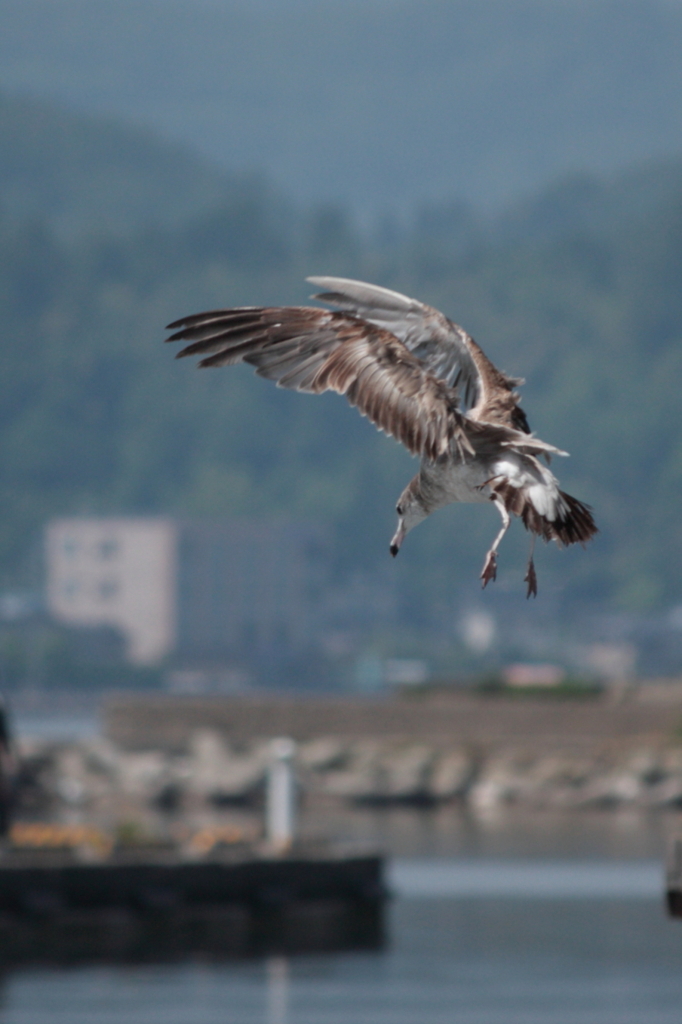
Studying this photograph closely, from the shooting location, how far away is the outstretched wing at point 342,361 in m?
7.14

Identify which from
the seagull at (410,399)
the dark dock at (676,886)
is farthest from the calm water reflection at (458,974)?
the seagull at (410,399)

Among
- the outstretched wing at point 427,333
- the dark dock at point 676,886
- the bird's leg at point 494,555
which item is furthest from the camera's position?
the dark dock at point 676,886

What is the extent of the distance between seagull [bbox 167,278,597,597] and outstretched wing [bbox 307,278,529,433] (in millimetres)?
10

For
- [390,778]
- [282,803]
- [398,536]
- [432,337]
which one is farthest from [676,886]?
[390,778]

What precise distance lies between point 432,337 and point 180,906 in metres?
38.3

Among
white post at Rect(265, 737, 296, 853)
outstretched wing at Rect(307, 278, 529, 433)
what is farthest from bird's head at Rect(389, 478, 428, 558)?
white post at Rect(265, 737, 296, 853)

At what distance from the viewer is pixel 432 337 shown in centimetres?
852

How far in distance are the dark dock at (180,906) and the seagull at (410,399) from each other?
37.0 meters

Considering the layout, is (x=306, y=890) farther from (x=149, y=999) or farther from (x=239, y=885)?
(x=149, y=999)

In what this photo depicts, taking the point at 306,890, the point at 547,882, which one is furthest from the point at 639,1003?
the point at 547,882

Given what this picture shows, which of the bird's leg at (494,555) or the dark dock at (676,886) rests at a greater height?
the bird's leg at (494,555)

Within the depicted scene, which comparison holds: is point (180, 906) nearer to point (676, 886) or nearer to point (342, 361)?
point (676, 886)

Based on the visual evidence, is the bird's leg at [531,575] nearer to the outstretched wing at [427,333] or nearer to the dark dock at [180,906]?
the outstretched wing at [427,333]

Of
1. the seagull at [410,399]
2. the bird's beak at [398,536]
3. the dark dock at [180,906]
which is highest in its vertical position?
the seagull at [410,399]
